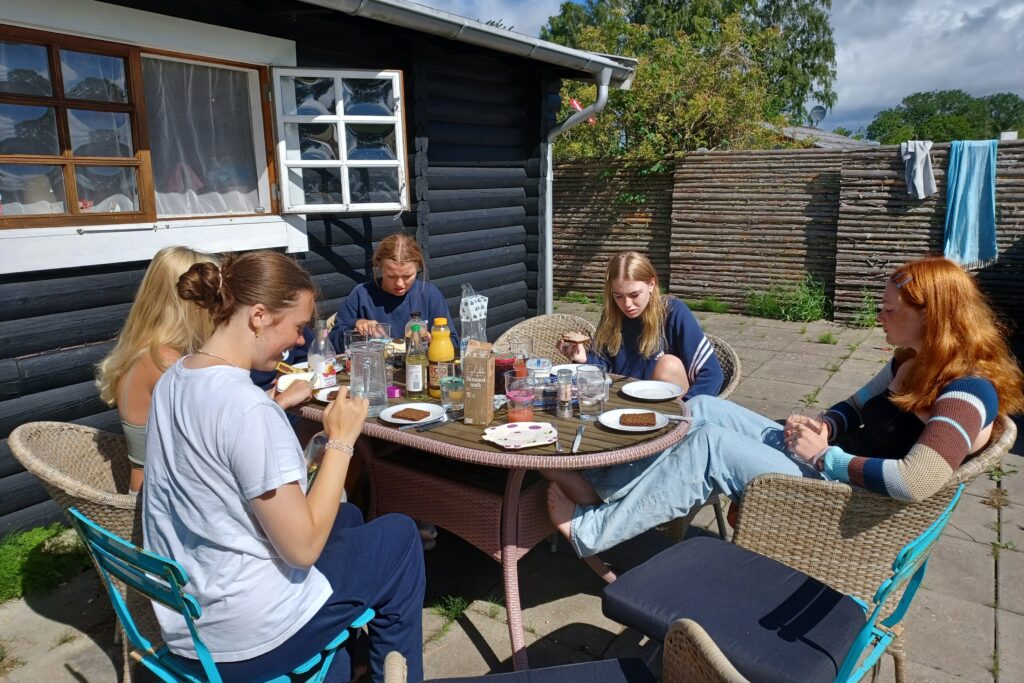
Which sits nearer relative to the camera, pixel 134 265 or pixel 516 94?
pixel 134 265

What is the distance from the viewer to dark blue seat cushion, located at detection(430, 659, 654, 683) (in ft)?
5.32

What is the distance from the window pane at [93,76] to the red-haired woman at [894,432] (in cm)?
294

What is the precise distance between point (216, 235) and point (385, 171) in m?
1.31

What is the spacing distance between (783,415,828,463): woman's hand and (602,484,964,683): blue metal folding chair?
1.23 feet

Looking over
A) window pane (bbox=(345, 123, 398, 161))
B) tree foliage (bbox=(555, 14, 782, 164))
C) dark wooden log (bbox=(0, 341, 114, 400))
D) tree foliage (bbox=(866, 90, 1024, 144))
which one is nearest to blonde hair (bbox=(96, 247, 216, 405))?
dark wooden log (bbox=(0, 341, 114, 400))

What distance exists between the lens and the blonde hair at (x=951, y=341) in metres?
2.08

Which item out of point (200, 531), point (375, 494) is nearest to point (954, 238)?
point (375, 494)

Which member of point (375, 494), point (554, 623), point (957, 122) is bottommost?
point (554, 623)

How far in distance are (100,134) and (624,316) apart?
8.90ft

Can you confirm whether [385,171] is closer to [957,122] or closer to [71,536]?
[71,536]

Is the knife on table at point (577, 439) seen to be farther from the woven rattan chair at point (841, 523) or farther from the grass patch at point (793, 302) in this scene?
the grass patch at point (793, 302)

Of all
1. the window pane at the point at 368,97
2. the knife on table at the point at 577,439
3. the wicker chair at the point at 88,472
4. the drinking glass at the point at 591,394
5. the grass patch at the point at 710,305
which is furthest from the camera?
the grass patch at the point at 710,305


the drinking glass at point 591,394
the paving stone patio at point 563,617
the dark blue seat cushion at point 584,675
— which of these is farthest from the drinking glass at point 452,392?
the dark blue seat cushion at point 584,675

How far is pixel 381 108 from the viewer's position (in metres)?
4.64
